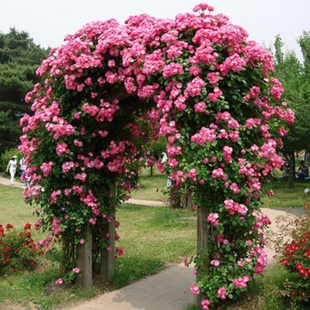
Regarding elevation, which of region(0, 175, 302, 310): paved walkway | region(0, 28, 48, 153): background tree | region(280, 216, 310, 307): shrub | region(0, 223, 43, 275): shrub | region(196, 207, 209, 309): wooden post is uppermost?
region(0, 28, 48, 153): background tree

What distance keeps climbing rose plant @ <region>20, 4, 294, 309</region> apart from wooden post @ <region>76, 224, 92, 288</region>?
0.73 feet

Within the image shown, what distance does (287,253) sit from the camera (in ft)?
17.1

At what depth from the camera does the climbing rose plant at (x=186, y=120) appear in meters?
4.63

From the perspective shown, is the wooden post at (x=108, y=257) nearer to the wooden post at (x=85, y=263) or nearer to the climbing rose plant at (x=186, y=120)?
the wooden post at (x=85, y=263)

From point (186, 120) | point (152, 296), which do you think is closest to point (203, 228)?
point (186, 120)

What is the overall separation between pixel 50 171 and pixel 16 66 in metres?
28.2

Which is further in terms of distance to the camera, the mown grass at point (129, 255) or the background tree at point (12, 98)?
the background tree at point (12, 98)

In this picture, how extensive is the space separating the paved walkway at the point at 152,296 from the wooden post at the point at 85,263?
0.30m

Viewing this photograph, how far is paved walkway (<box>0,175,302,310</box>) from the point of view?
5629mm

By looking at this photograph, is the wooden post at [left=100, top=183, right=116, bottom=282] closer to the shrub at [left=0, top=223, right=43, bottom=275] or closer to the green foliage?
the shrub at [left=0, top=223, right=43, bottom=275]

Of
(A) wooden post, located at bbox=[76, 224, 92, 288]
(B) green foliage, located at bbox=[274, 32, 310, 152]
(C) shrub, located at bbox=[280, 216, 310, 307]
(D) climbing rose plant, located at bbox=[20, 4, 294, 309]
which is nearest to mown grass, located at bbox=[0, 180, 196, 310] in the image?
(A) wooden post, located at bbox=[76, 224, 92, 288]

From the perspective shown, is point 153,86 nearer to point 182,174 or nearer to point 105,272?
point 182,174

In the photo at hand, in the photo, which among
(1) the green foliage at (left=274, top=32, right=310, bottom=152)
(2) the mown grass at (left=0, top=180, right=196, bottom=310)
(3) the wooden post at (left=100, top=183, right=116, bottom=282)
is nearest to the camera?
(2) the mown grass at (left=0, top=180, right=196, bottom=310)

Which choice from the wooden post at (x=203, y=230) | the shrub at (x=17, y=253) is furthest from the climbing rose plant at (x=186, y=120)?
the shrub at (x=17, y=253)
